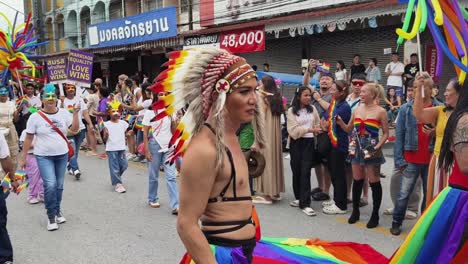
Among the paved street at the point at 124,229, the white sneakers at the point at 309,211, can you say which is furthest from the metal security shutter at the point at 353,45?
the white sneakers at the point at 309,211

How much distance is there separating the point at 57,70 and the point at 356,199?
7.04m

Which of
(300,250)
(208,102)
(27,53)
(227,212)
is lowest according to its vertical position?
(300,250)

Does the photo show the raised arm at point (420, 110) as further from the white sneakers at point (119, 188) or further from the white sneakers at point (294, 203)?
the white sneakers at point (119, 188)

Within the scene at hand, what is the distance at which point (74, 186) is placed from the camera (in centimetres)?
828

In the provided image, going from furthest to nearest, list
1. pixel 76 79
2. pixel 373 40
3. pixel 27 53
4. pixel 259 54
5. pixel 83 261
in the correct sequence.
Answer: pixel 259 54 < pixel 373 40 < pixel 76 79 < pixel 27 53 < pixel 83 261

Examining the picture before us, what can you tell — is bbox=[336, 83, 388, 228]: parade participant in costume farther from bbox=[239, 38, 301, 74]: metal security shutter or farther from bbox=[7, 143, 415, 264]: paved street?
bbox=[239, 38, 301, 74]: metal security shutter

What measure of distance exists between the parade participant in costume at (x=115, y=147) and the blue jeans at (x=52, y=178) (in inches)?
71.1

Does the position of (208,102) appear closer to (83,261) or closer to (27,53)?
(83,261)

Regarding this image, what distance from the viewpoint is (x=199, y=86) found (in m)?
2.38

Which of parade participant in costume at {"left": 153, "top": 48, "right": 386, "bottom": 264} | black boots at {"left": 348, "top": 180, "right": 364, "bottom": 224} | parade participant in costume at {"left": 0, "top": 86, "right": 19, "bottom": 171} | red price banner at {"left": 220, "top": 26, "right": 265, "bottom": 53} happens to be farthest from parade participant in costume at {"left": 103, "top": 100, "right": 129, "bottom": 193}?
red price banner at {"left": 220, "top": 26, "right": 265, "bottom": 53}

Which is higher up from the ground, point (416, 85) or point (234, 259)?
point (416, 85)

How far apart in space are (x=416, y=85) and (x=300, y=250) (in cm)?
191

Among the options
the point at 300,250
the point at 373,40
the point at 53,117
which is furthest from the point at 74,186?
the point at 373,40

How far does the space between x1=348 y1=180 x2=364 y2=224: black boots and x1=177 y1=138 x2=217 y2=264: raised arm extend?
12.4 feet
